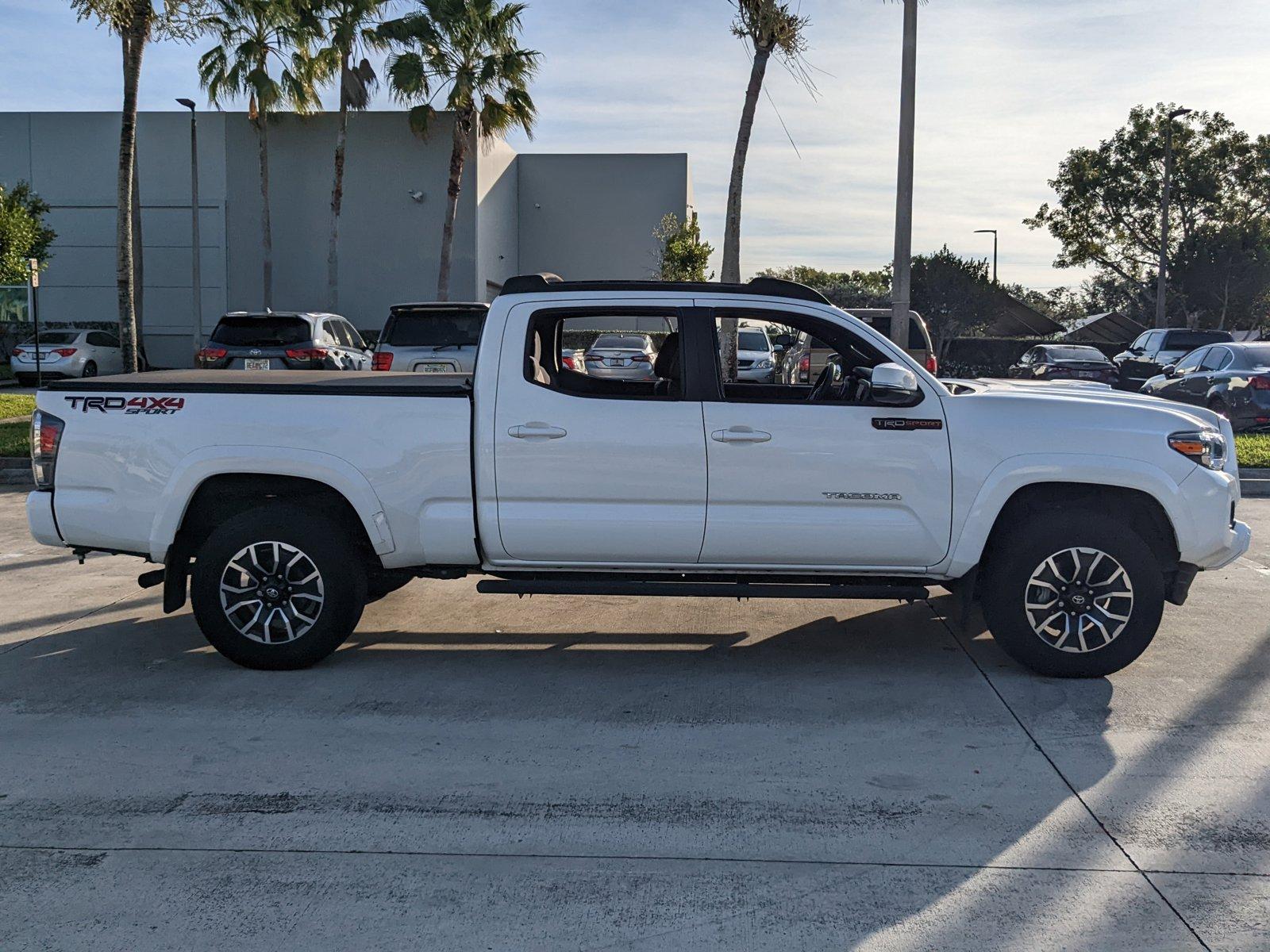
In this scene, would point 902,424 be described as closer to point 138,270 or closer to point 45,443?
point 45,443

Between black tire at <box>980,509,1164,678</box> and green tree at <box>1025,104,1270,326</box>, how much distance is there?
150 ft

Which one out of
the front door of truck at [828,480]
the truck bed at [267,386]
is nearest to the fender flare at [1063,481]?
the front door of truck at [828,480]

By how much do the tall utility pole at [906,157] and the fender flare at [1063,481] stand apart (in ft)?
26.5

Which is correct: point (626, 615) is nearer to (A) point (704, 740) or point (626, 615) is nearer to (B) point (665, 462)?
(B) point (665, 462)

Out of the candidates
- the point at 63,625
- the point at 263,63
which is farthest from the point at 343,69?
the point at 63,625

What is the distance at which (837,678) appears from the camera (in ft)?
19.4

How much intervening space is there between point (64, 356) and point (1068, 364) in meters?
23.9

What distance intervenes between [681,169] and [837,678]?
35.2m

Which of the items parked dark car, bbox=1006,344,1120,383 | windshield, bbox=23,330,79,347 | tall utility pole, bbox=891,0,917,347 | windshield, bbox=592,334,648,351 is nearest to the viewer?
tall utility pole, bbox=891,0,917,347

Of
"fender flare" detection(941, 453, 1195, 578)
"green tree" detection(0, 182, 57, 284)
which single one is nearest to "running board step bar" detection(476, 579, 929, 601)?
"fender flare" detection(941, 453, 1195, 578)

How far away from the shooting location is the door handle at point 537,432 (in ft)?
18.8

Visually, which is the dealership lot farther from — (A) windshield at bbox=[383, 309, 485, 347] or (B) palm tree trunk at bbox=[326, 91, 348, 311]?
(B) palm tree trunk at bbox=[326, 91, 348, 311]

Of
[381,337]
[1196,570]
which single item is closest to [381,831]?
[1196,570]

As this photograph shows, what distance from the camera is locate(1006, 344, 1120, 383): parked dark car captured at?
2553 centimetres
